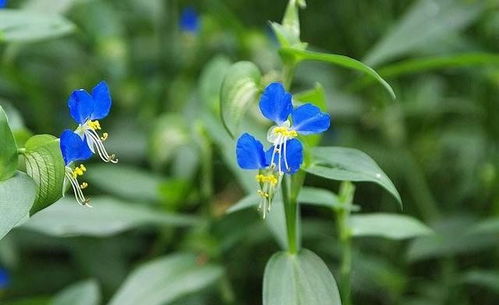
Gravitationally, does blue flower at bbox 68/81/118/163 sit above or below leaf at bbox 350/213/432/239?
above

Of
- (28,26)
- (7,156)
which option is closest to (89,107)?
(7,156)

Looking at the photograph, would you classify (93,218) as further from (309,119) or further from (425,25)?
(425,25)

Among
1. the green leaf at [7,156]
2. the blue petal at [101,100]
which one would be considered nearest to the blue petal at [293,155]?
the blue petal at [101,100]

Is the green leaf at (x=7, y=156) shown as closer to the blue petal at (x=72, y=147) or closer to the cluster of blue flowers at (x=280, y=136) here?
the blue petal at (x=72, y=147)

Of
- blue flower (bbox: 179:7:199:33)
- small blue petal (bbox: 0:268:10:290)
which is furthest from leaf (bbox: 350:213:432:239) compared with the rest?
blue flower (bbox: 179:7:199:33)

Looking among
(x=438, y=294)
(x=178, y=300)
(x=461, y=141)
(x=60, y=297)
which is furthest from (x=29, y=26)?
(x=461, y=141)

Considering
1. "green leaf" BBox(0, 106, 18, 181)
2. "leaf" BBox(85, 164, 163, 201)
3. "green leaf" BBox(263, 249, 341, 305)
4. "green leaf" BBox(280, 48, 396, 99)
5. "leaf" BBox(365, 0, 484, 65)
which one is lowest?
"leaf" BBox(85, 164, 163, 201)

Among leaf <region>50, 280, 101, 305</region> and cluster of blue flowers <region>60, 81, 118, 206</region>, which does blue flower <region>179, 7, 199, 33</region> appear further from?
cluster of blue flowers <region>60, 81, 118, 206</region>
